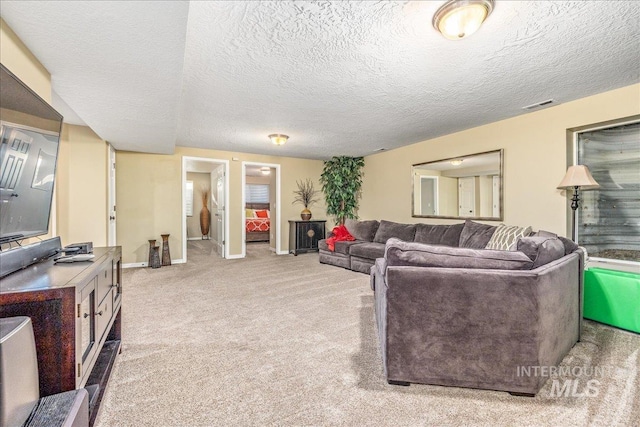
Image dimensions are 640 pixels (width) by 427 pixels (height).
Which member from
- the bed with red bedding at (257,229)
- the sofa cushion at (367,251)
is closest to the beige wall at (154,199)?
the bed with red bedding at (257,229)

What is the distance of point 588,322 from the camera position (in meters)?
2.64

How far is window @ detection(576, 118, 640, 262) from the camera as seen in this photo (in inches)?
114

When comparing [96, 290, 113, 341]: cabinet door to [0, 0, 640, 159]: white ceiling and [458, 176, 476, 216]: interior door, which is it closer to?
[0, 0, 640, 159]: white ceiling

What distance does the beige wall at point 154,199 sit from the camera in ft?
16.4

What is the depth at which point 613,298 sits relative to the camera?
7.98 feet

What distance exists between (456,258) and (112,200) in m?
5.11

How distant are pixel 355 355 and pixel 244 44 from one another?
238 cm

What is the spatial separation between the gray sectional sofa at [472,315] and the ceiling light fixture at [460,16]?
4.49 feet

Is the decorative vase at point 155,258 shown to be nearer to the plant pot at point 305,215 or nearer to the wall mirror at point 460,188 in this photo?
the plant pot at point 305,215

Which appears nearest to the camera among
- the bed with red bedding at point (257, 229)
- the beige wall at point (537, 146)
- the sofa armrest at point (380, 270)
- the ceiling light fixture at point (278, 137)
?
the sofa armrest at point (380, 270)

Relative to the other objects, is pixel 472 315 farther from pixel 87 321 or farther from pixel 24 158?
pixel 24 158

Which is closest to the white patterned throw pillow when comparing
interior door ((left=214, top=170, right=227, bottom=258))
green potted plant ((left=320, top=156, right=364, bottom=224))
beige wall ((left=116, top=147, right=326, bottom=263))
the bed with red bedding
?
green potted plant ((left=320, top=156, right=364, bottom=224))

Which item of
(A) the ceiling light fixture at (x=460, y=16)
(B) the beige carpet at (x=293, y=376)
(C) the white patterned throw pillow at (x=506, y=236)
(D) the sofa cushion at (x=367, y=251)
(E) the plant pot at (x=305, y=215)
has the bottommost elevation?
(B) the beige carpet at (x=293, y=376)

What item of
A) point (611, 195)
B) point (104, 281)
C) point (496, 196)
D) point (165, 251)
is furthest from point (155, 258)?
point (611, 195)
